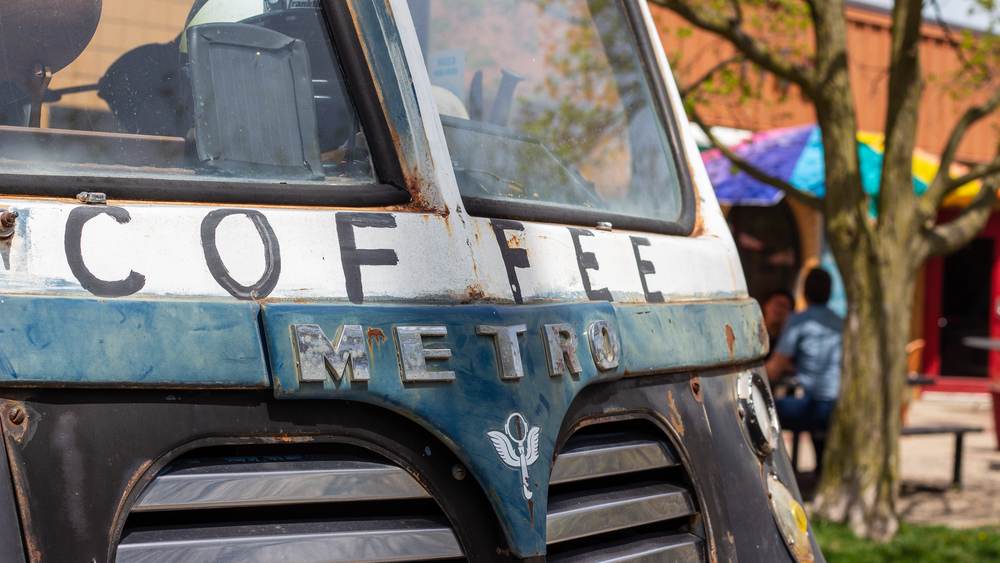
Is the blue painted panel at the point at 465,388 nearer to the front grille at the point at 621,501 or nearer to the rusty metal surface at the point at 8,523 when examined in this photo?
the front grille at the point at 621,501

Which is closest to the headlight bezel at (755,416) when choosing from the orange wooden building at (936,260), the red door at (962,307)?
the orange wooden building at (936,260)

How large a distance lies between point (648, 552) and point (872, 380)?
13.4 ft

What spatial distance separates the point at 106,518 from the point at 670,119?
5.60ft

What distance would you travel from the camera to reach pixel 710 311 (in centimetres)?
209

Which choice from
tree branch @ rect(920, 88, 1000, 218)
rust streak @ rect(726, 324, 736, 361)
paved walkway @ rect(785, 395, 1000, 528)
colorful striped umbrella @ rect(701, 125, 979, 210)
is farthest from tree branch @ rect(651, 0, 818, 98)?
rust streak @ rect(726, 324, 736, 361)

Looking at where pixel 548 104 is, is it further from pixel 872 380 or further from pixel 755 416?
pixel 872 380

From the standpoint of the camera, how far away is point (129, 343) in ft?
4.33

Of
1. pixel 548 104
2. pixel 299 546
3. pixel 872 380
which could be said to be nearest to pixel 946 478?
pixel 872 380

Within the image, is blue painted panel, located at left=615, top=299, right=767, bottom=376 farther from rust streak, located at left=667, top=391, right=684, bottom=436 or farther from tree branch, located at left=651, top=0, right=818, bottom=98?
tree branch, located at left=651, top=0, right=818, bottom=98

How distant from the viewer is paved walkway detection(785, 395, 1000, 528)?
6.46 metres

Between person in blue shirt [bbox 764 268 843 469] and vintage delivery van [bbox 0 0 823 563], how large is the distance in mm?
4467

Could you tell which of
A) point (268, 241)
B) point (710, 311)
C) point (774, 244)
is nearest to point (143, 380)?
point (268, 241)

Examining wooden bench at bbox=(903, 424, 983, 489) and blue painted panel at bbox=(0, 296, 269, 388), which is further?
wooden bench at bbox=(903, 424, 983, 489)

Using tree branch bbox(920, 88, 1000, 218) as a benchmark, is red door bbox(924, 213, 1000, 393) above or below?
below
